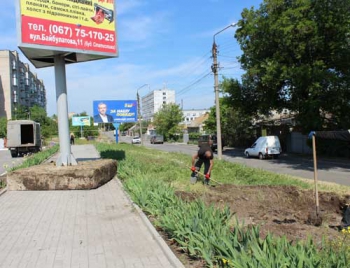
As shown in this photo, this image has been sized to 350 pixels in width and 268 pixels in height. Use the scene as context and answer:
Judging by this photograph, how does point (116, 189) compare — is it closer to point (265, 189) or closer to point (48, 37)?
point (265, 189)

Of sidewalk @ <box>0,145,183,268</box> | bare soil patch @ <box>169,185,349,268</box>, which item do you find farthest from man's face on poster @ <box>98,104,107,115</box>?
bare soil patch @ <box>169,185,349,268</box>

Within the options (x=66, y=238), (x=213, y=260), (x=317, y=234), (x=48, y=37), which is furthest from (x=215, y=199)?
(x=48, y=37)

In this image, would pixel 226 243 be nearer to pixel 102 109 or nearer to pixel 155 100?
pixel 102 109

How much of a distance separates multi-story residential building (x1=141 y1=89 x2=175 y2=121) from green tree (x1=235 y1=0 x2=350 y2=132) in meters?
96.9

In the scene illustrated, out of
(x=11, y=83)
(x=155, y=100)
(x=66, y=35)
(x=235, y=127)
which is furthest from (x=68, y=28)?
(x=155, y=100)

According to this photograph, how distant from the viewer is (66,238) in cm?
584

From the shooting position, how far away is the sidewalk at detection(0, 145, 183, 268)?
4.82m

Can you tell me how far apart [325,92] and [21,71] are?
9842cm

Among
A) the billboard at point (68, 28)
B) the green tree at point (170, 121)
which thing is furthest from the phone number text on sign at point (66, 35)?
the green tree at point (170, 121)

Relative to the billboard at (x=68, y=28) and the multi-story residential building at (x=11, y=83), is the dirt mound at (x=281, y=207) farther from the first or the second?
the multi-story residential building at (x=11, y=83)

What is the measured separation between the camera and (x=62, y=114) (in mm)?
12695

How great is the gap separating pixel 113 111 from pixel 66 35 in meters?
30.8

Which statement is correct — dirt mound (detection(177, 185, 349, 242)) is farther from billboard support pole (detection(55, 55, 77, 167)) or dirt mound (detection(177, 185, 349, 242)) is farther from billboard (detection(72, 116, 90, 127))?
billboard (detection(72, 116, 90, 127))

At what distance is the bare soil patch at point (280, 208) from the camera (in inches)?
229
